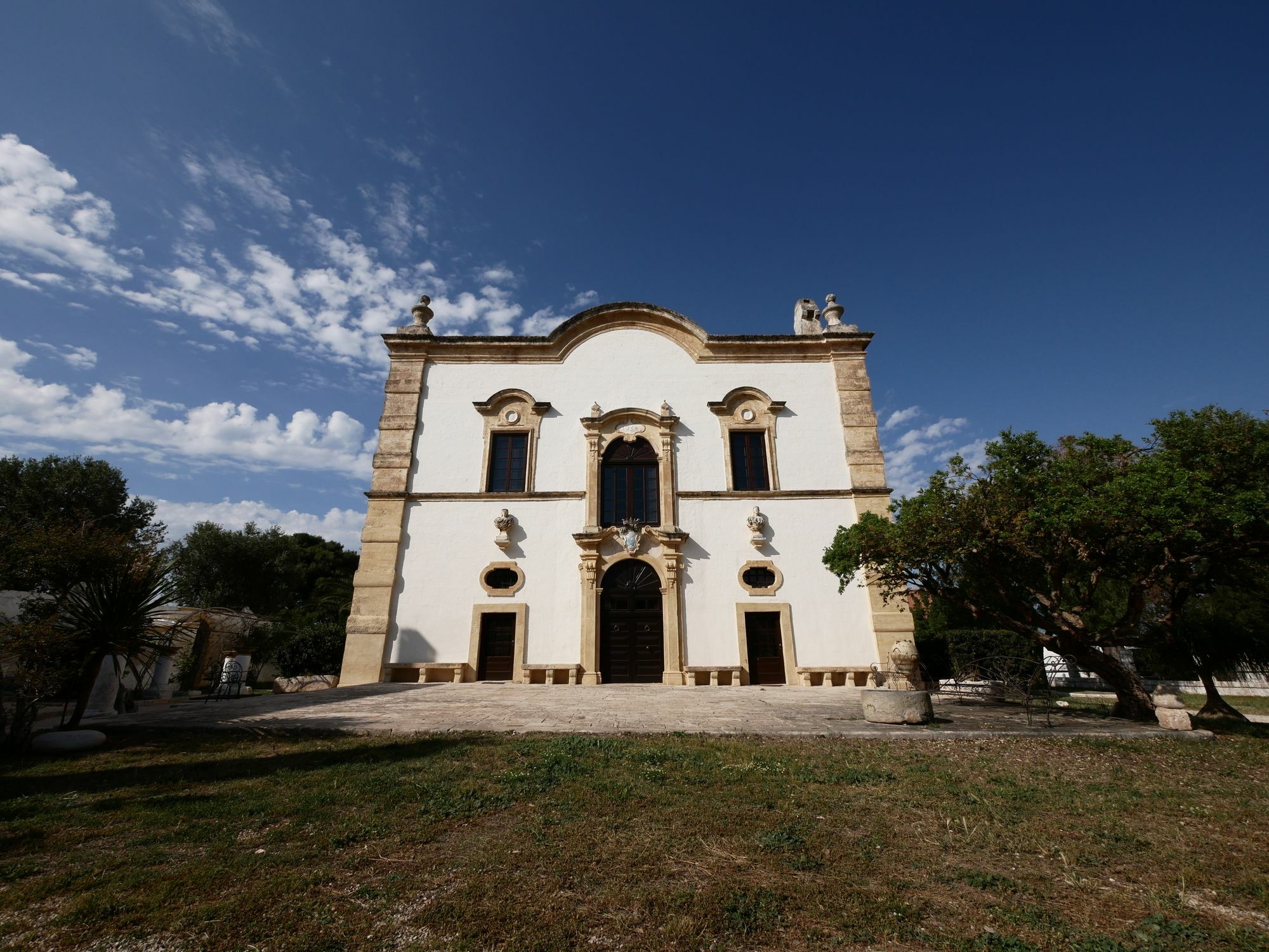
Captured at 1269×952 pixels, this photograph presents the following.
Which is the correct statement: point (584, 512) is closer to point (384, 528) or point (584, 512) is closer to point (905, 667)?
point (384, 528)

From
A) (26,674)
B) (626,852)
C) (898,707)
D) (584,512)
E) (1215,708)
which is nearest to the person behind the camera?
(626,852)

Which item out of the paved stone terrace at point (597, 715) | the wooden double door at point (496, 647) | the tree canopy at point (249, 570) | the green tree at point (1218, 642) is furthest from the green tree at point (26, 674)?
the tree canopy at point (249, 570)

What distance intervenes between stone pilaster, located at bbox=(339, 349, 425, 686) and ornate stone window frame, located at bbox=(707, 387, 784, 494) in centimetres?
873

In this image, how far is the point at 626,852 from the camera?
3484 millimetres

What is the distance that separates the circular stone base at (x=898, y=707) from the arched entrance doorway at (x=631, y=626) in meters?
6.99

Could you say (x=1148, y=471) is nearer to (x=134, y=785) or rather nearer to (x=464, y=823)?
(x=464, y=823)

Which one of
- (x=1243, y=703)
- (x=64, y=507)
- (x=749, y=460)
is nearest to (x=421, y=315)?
(x=749, y=460)

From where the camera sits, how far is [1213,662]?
1161 cm

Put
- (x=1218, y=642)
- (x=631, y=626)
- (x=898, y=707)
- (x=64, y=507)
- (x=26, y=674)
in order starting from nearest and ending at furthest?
1. (x=26, y=674)
2. (x=898, y=707)
3. (x=1218, y=642)
4. (x=631, y=626)
5. (x=64, y=507)

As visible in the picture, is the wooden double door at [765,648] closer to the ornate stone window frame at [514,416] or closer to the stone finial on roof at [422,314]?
the ornate stone window frame at [514,416]

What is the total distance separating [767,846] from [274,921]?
2703 millimetres

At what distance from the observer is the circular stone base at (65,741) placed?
6.34 meters

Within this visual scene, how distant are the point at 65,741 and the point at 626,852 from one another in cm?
707

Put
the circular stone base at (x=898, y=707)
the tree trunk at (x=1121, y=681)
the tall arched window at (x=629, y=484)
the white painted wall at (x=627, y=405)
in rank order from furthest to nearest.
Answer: the white painted wall at (x=627, y=405) → the tall arched window at (x=629, y=484) → the tree trunk at (x=1121, y=681) → the circular stone base at (x=898, y=707)
